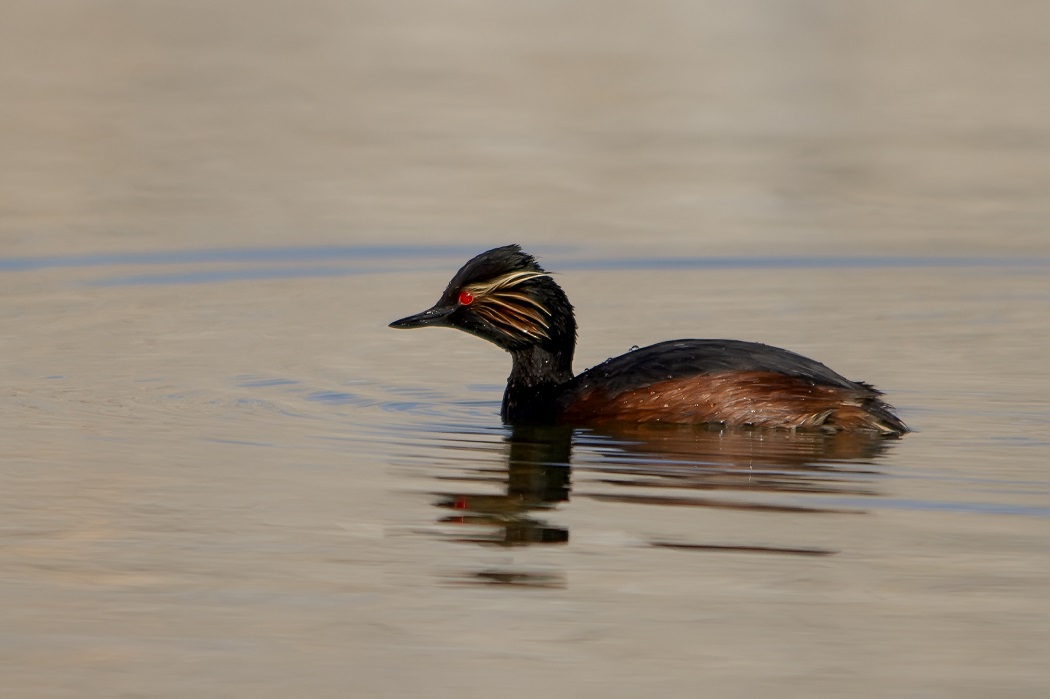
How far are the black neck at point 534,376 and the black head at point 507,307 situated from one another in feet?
0.10

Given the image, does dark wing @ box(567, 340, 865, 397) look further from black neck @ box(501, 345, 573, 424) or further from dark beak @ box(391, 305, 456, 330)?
dark beak @ box(391, 305, 456, 330)

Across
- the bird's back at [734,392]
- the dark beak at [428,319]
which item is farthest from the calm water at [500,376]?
the dark beak at [428,319]

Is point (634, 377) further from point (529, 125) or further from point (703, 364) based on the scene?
point (529, 125)

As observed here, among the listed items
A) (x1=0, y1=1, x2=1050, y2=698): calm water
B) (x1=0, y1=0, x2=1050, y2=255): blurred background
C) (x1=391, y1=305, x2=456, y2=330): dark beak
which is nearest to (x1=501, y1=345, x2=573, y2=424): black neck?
(x1=0, y1=1, x2=1050, y2=698): calm water

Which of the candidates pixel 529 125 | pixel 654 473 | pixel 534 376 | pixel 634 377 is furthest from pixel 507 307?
pixel 529 125

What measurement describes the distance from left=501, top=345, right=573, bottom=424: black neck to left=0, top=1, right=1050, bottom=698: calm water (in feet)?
0.63

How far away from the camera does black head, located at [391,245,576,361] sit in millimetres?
10641

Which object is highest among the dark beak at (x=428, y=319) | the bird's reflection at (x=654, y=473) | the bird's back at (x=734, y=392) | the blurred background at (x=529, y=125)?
the blurred background at (x=529, y=125)

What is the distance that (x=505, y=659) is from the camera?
6258 mm

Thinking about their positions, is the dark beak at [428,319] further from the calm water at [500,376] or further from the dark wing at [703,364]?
the dark wing at [703,364]

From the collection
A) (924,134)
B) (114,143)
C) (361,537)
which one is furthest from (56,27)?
(361,537)

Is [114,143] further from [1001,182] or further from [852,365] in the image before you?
[852,365]

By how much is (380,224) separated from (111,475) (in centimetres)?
879

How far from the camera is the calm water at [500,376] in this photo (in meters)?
6.48
